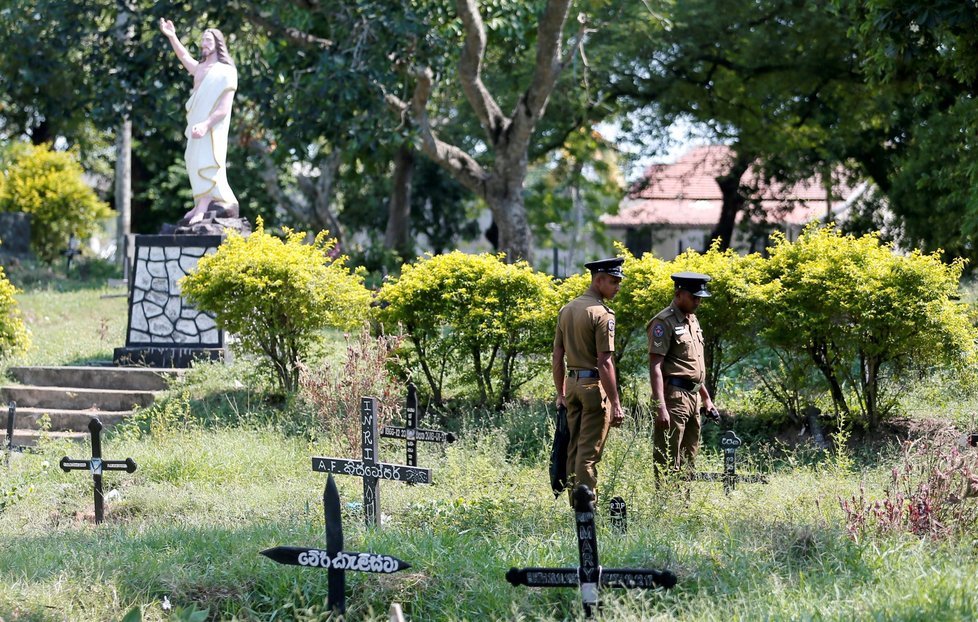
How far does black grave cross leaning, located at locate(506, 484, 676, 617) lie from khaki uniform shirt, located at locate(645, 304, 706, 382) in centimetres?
294

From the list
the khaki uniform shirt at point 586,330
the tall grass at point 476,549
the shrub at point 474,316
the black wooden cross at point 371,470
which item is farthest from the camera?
the shrub at point 474,316

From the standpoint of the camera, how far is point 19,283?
71.1ft

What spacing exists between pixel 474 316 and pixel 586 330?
3.60 meters

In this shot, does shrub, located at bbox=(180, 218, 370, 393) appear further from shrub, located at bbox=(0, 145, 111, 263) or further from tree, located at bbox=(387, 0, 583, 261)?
shrub, located at bbox=(0, 145, 111, 263)

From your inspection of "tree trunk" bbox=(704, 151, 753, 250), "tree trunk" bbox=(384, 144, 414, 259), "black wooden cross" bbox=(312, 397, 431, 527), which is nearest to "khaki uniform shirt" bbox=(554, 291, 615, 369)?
"black wooden cross" bbox=(312, 397, 431, 527)

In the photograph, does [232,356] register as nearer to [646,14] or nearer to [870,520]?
[870,520]

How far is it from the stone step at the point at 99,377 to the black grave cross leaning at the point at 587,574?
8258mm

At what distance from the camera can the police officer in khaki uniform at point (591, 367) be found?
7.71 m

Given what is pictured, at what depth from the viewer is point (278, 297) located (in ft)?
39.0

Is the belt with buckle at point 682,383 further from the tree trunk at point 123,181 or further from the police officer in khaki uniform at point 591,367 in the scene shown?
the tree trunk at point 123,181

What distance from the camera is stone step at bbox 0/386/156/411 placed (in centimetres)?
1266

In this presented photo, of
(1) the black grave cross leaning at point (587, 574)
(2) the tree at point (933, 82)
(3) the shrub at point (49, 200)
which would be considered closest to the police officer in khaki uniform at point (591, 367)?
(1) the black grave cross leaning at point (587, 574)

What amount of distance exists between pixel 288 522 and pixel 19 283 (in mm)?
16059

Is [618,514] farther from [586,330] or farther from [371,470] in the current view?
[371,470]
